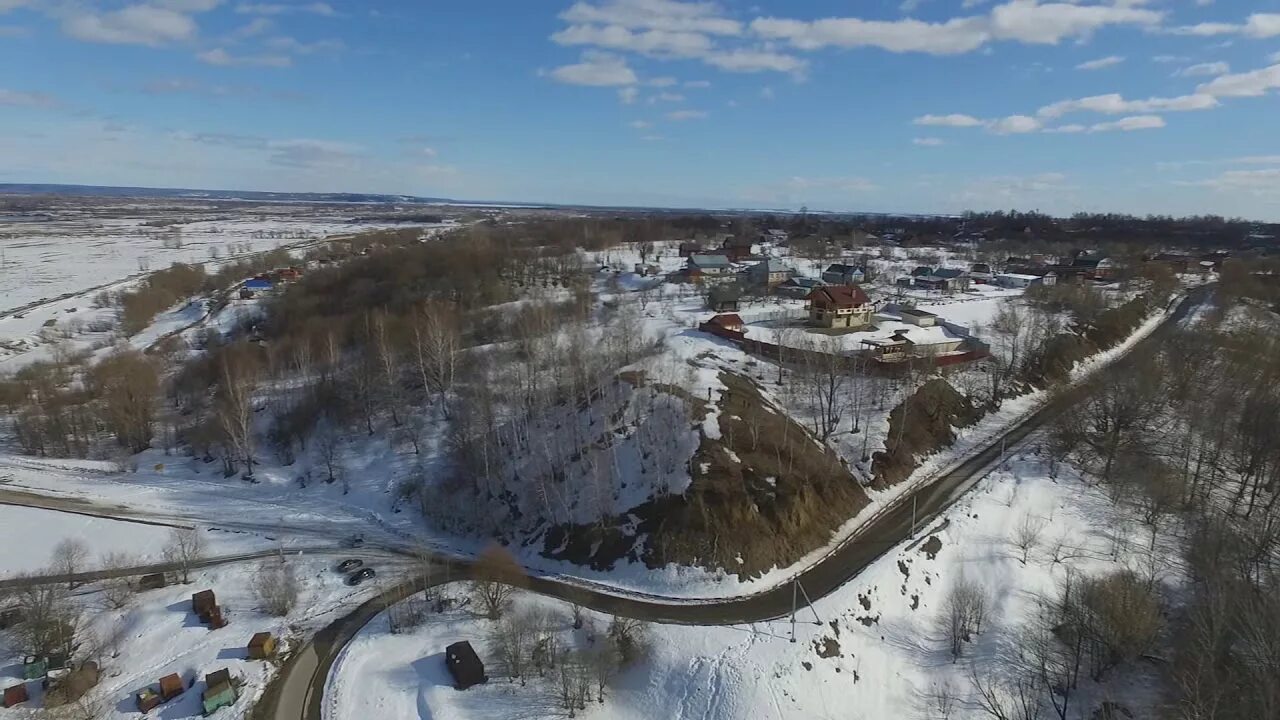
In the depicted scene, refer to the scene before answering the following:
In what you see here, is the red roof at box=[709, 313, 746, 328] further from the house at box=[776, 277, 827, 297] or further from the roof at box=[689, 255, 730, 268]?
the roof at box=[689, 255, 730, 268]

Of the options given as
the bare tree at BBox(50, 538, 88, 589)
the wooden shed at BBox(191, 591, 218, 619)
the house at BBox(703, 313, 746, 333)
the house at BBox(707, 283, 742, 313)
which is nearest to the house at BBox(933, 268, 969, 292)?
the house at BBox(707, 283, 742, 313)

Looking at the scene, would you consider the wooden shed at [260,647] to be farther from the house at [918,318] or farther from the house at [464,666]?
the house at [918,318]

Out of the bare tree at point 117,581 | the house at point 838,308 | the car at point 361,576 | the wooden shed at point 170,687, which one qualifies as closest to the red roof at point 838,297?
the house at point 838,308

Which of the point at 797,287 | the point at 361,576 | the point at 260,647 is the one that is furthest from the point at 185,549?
the point at 797,287

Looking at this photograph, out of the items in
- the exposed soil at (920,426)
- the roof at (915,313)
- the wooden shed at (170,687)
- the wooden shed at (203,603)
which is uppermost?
the roof at (915,313)

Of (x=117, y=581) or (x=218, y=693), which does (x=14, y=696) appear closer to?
→ (x=218, y=693)

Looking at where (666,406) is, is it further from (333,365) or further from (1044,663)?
(333,365)
